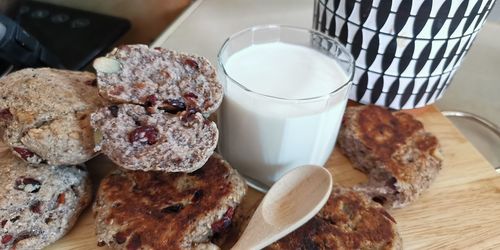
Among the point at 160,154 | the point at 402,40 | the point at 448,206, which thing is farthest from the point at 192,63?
the point at 448,206

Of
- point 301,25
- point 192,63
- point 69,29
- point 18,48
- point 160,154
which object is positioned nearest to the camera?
point 160,154

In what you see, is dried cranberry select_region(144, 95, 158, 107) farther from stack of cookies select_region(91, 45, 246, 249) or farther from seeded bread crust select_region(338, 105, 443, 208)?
seeded bread crust select_region(338, 105, 443, 208)

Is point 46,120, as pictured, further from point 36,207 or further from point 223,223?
point 223,223

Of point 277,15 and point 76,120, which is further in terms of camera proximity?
point 277,15

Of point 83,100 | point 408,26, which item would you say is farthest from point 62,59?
point 408,26

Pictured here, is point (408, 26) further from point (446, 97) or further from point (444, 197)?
point (446, 97)
